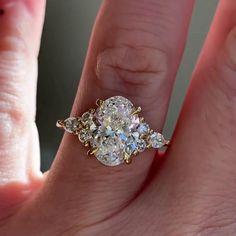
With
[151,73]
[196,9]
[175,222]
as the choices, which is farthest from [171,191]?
[196,9]

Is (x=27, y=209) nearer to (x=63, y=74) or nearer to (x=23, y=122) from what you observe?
(x=23, y=122)

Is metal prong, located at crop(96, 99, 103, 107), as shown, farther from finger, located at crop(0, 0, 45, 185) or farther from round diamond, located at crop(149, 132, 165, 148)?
finger, located at crop(0, 0, 45, 185)

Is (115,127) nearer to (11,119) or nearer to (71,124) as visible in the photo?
(71,124)

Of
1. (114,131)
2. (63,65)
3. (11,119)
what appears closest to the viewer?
(114,131)

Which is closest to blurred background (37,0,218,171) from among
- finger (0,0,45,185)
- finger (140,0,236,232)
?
finger (0,0,45,185)

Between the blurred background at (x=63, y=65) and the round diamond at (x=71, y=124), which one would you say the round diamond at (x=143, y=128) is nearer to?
the round diamond at (x=71, y=124)

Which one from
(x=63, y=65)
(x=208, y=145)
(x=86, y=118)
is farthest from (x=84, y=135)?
(x=63, y=65)
